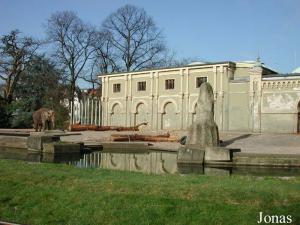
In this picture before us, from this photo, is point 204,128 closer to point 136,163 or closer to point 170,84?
point 136,163

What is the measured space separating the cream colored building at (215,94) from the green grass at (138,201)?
1324 inches

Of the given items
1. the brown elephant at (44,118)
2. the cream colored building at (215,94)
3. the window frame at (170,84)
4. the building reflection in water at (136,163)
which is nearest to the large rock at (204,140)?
the building reflection in water at (136,163)

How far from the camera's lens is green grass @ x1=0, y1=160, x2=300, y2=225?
21.6 ft

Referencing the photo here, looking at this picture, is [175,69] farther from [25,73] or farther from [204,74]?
[25,73]

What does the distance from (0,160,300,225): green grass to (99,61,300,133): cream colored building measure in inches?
1324

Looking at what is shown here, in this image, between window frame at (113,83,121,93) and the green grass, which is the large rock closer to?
the green grass

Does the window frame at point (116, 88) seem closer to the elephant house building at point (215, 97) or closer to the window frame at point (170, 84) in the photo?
the elephant house building at point (215, 97)

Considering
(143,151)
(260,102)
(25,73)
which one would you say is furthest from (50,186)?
(25,73)

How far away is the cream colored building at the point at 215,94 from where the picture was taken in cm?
4181

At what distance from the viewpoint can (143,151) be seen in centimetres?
2245

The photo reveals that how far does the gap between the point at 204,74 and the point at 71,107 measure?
60.8 ft

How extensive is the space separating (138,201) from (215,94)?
41.0m

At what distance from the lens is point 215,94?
47531mm

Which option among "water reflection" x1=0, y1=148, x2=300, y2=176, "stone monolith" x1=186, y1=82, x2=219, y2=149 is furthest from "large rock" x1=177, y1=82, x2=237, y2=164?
"water reflection" x1=0, y1=148, x2=300, y2=176
